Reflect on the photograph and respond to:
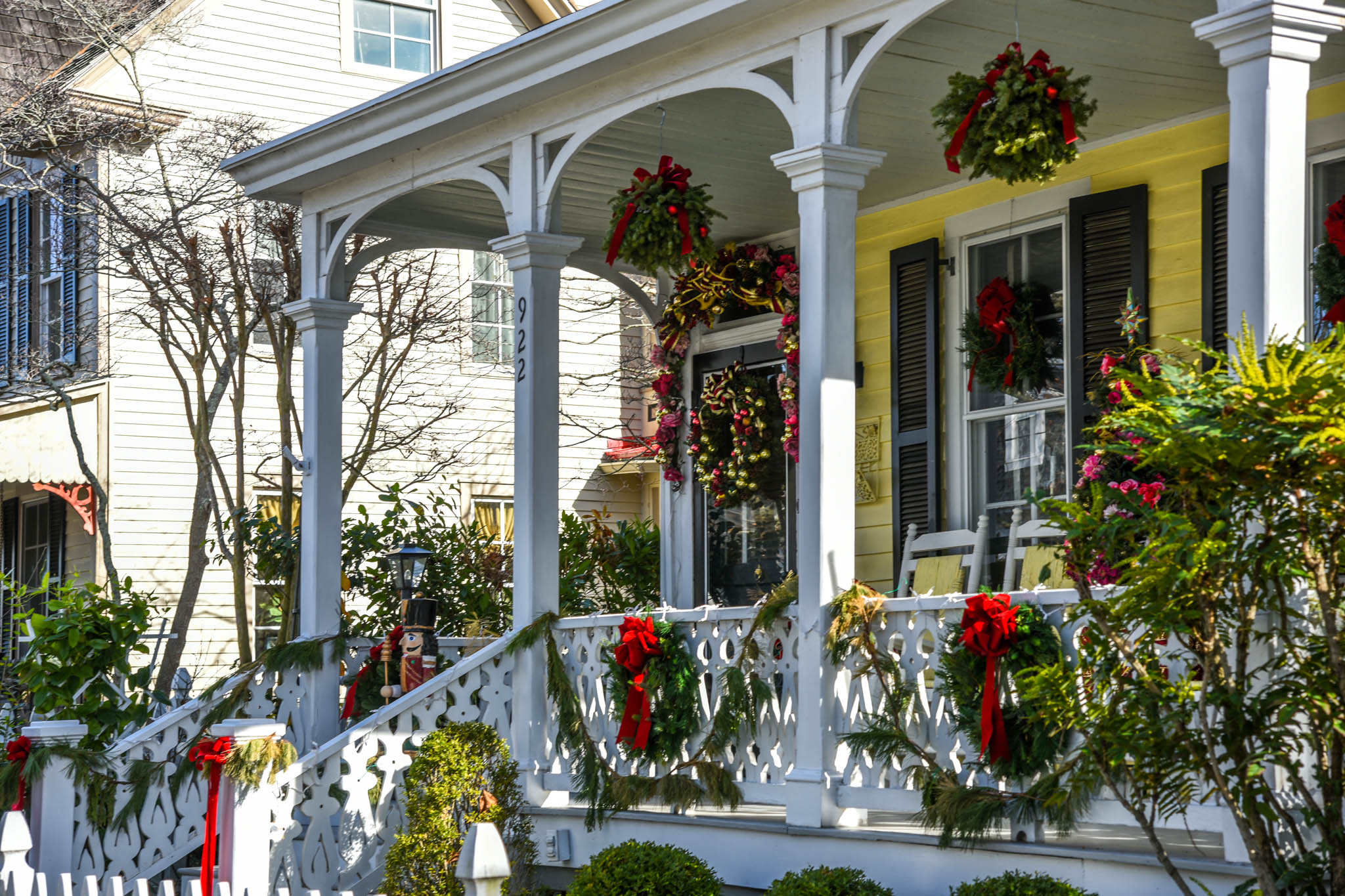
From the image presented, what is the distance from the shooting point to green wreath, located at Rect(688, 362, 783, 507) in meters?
10.5

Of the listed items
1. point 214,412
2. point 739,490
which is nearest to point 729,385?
point 739,490

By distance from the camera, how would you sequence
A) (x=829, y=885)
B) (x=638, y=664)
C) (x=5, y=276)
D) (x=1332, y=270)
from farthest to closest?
(x=5, y=276) → (x=638, y=664) → (x=1332, y=270) → (x=829, y=885)

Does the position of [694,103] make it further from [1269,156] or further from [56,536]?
[56,536]

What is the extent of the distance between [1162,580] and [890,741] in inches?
86.5

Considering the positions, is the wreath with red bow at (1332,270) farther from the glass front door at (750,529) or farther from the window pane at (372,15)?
the window pane at (372,15)

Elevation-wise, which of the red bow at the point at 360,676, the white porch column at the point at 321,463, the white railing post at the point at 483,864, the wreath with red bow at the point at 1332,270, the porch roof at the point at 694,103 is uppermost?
the porch roof at the point at 694,103

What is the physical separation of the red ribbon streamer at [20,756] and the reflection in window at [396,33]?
10309 mm

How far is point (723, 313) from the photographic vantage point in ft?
36.4

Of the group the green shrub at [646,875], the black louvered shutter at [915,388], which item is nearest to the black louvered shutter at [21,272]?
the black louvered shutter at [915,388]

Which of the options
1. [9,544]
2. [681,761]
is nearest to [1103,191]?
[681,761]

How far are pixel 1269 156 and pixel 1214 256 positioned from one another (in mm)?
2753

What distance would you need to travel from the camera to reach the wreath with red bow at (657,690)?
7367 millimetres

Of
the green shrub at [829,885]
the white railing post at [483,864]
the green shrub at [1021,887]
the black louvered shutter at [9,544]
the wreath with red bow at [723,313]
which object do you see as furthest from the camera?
the black louvered shutter at [9,544]

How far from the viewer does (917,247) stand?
378 inches
